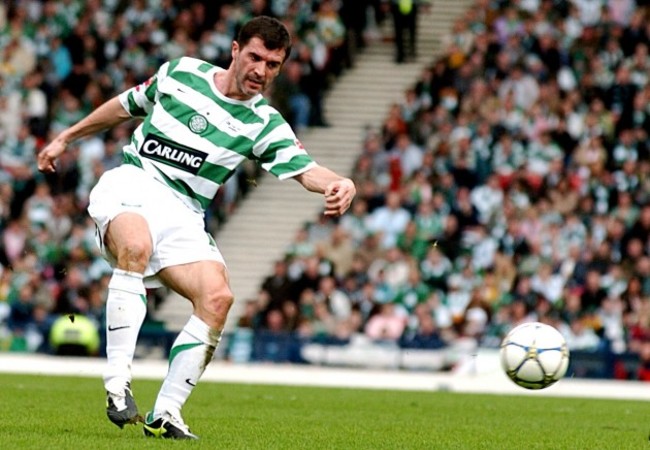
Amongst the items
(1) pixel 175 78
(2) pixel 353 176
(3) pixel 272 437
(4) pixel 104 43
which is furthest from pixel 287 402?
(4) pixel 104 43

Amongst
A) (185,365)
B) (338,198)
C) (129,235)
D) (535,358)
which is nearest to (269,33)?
(338,198)

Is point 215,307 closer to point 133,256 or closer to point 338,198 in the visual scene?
point 133,256

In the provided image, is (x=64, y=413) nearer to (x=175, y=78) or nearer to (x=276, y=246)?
(x=175, y=78)

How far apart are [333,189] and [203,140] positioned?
1.09m

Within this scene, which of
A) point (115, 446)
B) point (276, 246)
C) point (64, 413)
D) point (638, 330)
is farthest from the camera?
point (276, 246)

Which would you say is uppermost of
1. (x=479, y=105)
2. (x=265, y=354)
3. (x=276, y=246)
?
(x=479, y=105)

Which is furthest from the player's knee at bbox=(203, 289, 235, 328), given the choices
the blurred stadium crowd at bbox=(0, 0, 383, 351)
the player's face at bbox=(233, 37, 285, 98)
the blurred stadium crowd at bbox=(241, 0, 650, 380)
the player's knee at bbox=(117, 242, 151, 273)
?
the blurred stadium crowd at bbox=(0, 0, 383, 351)

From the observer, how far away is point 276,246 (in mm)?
26562

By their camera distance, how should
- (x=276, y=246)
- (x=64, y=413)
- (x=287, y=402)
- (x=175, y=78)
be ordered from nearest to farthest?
1. (x=175, y=78)
2. (x=64, y=413)
3. (x=287, y=402)
4. (x=276, y=246)

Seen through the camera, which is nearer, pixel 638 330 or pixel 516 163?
pixel 638 330

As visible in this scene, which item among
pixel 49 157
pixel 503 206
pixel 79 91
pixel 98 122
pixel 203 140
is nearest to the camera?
pixel 203 140

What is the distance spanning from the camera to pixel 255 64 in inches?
358

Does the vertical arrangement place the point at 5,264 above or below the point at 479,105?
below

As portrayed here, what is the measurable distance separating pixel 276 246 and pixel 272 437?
55.6 ft
